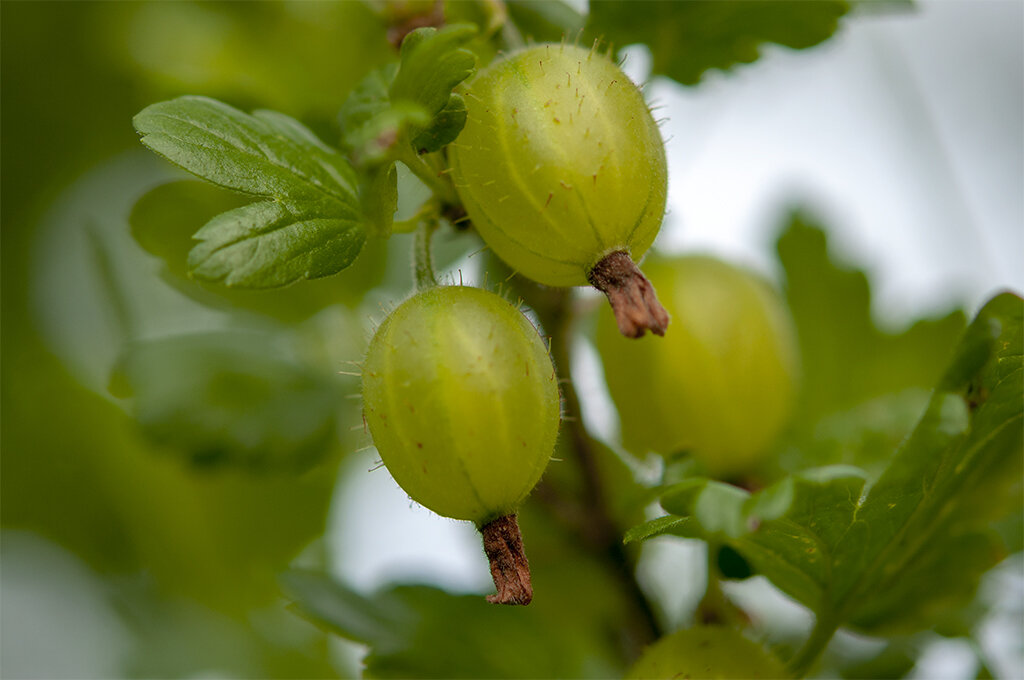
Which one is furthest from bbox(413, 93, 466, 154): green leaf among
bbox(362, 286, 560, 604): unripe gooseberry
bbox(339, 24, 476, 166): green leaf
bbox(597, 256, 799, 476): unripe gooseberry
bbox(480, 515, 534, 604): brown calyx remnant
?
bbox(597, 256, 799, 476): unripe gooseberry

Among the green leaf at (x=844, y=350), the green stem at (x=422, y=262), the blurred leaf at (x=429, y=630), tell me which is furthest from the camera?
the green leaf at (x=844, y=350)

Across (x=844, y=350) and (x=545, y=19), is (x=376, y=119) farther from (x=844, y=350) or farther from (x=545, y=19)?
(x=844, y=350)

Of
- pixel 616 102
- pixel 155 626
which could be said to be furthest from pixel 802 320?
pixel 155 626

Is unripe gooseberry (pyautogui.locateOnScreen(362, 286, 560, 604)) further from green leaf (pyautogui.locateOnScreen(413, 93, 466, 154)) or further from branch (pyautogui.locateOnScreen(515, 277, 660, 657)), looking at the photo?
branch (pyautogui.locateOnScreen(515, 277, 660, 657))

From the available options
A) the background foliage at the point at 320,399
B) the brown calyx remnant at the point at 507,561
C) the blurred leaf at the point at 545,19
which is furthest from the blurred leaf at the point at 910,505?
the blurred leaf at the point at 545,19

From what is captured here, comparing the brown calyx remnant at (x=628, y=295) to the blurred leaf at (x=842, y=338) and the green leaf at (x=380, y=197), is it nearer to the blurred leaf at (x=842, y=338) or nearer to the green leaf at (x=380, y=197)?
the green leaf at (x=380, y=197)

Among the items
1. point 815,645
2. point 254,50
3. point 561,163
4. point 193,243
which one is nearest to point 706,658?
point 815,645

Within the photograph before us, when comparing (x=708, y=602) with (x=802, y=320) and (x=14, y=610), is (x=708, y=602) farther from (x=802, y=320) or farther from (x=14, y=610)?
(x=14, y=610)
